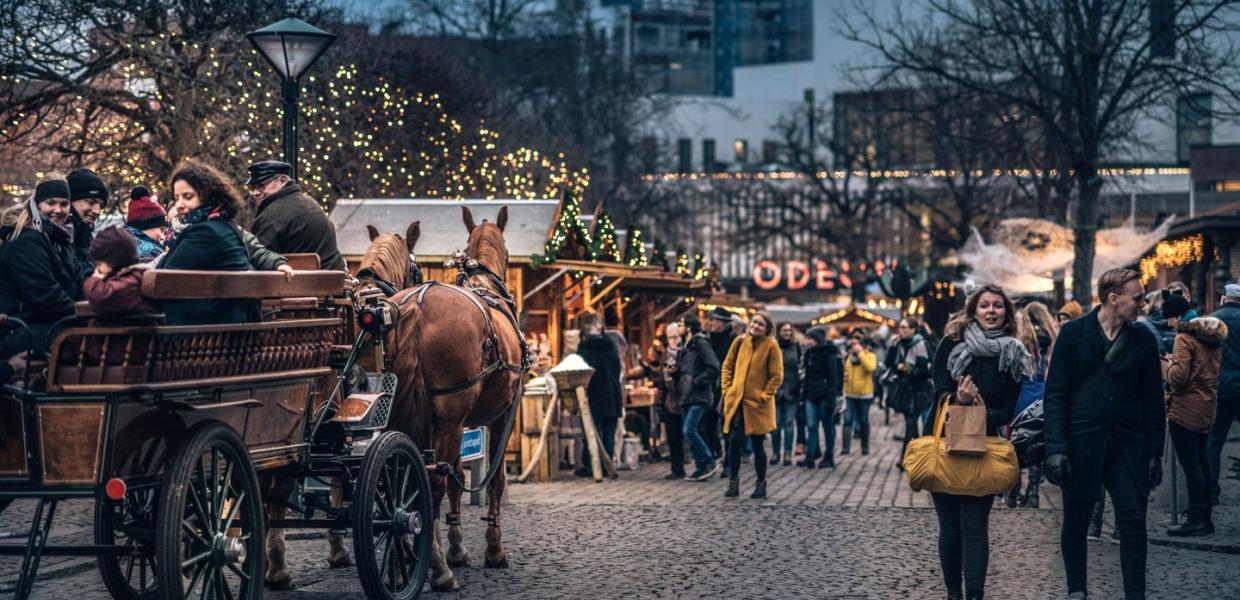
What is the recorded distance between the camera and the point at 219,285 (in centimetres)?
757

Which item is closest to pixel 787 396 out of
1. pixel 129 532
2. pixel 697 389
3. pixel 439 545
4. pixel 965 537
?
pixel 697 389

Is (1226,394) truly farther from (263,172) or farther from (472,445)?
(263,172)

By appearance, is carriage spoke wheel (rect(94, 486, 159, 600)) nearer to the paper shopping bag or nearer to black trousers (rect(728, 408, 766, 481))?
the paper shopping bag

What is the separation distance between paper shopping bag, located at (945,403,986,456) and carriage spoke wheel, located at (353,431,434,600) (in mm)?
2855

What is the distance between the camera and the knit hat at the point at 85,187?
879cm

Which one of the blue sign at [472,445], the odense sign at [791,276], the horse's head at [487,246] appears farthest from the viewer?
the odense sign at [791,276]

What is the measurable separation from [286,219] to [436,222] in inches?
426

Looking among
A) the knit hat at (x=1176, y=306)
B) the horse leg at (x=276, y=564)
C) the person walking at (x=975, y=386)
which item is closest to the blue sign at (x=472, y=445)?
the horse leg at (x=276, y=564)

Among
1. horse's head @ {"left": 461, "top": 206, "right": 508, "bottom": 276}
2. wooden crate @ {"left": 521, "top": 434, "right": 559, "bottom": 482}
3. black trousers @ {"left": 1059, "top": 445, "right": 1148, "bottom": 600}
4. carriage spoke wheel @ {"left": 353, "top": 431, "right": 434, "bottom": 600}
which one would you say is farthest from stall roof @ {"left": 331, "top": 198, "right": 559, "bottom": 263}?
black trousers @ {"left": 1059, "top": 445, "right": 1148, "bottom": 600}

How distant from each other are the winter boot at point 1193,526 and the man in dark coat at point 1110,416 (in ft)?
14.8

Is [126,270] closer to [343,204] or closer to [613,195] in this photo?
[343,204]

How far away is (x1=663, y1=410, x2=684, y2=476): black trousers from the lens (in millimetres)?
20406

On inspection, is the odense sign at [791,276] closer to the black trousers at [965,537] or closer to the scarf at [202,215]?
the black trousers at [965,537]

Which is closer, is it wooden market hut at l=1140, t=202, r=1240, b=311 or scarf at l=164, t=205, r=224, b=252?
scarf at l=164, t=205, r=224, b=252
